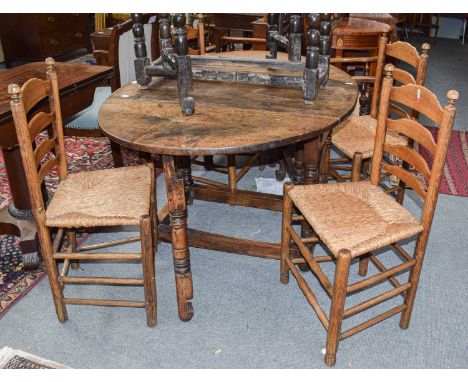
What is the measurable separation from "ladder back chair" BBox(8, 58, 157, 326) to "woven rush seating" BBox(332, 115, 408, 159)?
3.34 feet

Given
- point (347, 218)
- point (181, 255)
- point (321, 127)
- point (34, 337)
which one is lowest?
point (34, 337)

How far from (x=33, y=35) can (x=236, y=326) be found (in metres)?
5.17

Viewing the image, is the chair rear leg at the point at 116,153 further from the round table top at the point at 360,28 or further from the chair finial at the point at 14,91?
the round table top at the point at 360,28

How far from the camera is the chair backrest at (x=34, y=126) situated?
5.52 feet

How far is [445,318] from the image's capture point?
2055mm

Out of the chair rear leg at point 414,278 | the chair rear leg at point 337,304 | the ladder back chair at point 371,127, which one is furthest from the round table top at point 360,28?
the chair rear leg at point 337,304

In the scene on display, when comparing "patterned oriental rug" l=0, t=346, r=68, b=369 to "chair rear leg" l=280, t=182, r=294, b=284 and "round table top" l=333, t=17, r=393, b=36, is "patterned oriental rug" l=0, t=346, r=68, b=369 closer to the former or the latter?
"chair rear leg" l=280, t=182, r=294, b=284

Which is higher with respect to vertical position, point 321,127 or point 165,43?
point 165,43

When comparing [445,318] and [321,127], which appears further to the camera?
[445,318]

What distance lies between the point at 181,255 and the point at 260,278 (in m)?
0.54

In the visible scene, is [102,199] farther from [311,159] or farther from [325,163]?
[325,163]

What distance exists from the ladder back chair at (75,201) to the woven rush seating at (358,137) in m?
1.02
